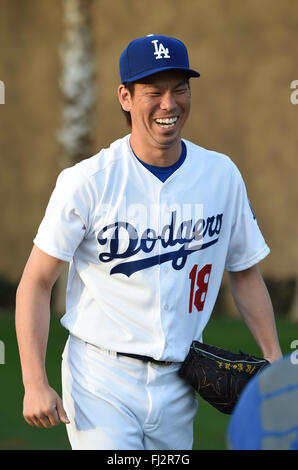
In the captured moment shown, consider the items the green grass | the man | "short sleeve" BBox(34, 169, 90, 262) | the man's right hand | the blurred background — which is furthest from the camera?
the blurred background

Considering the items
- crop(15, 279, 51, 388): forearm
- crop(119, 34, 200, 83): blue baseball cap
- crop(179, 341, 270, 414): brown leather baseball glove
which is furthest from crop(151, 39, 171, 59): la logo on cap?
crop(179, 341, 270, 414): brown leather baseball glove

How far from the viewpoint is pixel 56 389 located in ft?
21.6

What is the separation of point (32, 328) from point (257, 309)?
3.45 feet

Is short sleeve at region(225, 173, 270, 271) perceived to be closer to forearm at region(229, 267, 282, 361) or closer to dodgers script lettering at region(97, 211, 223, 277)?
forearm at region(229, 267, 282, 361)

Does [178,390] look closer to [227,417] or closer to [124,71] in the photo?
[124,71]

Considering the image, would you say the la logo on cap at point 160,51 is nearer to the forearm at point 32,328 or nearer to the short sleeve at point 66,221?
the short sleeve at point 66,221

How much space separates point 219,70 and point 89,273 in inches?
318

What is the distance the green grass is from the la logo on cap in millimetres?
3005

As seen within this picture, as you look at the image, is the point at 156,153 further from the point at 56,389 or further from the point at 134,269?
the point at 56,389

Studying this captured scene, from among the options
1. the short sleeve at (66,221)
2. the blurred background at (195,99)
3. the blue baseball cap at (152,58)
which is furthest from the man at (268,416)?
the blurred background at (195,99)

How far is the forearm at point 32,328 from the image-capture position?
3107mm

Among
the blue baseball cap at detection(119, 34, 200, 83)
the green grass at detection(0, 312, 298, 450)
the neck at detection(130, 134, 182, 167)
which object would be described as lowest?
the green grass at detection(0, 312, 298, 450)

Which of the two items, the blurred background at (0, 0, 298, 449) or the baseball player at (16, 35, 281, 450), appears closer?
the baseball player at (16, 35, 281, 450)

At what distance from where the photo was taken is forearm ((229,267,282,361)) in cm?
358
